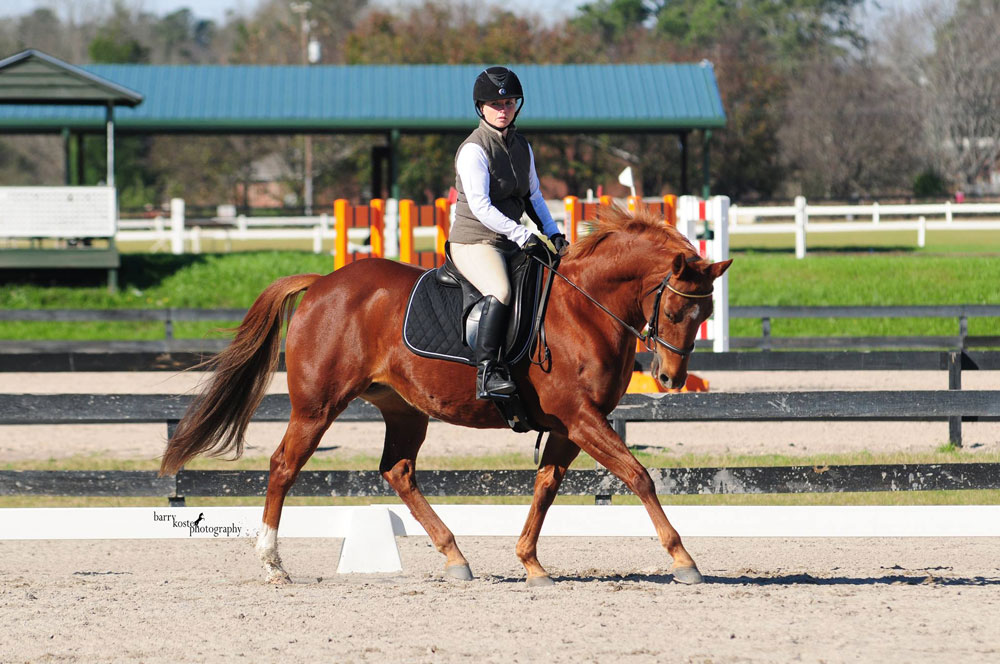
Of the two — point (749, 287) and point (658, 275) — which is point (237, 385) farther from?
point (749, 287)

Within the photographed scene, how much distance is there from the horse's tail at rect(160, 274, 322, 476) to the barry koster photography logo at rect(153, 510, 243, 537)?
252mm

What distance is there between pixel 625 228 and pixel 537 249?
0.45 m

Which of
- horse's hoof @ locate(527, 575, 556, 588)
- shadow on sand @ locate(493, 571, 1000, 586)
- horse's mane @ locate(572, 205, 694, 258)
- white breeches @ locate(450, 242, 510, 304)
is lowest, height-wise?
shadow on sand @ locate(493, 571, 1000, 586)

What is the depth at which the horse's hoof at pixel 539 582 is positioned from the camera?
6047mm

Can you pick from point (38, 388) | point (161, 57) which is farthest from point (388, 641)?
point (161, 57)

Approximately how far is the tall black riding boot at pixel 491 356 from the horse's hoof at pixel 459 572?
2.98 feet

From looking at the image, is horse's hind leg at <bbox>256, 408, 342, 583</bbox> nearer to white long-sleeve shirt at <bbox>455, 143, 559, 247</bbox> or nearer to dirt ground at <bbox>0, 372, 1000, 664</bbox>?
dirt ground at <bbox>0, 372, 1000, 664</bbox>

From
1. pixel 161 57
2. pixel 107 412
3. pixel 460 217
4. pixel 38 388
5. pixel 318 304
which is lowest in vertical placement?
pixel 38 388

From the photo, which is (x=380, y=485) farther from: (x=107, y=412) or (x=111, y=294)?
(x=111, y=294)

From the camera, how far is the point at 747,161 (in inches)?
2180

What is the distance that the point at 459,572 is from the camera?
20.6 feet

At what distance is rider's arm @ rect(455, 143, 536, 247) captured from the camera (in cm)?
602

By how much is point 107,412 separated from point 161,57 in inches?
3792

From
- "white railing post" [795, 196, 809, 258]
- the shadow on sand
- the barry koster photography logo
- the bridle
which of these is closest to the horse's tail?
the barry koster photography logo
